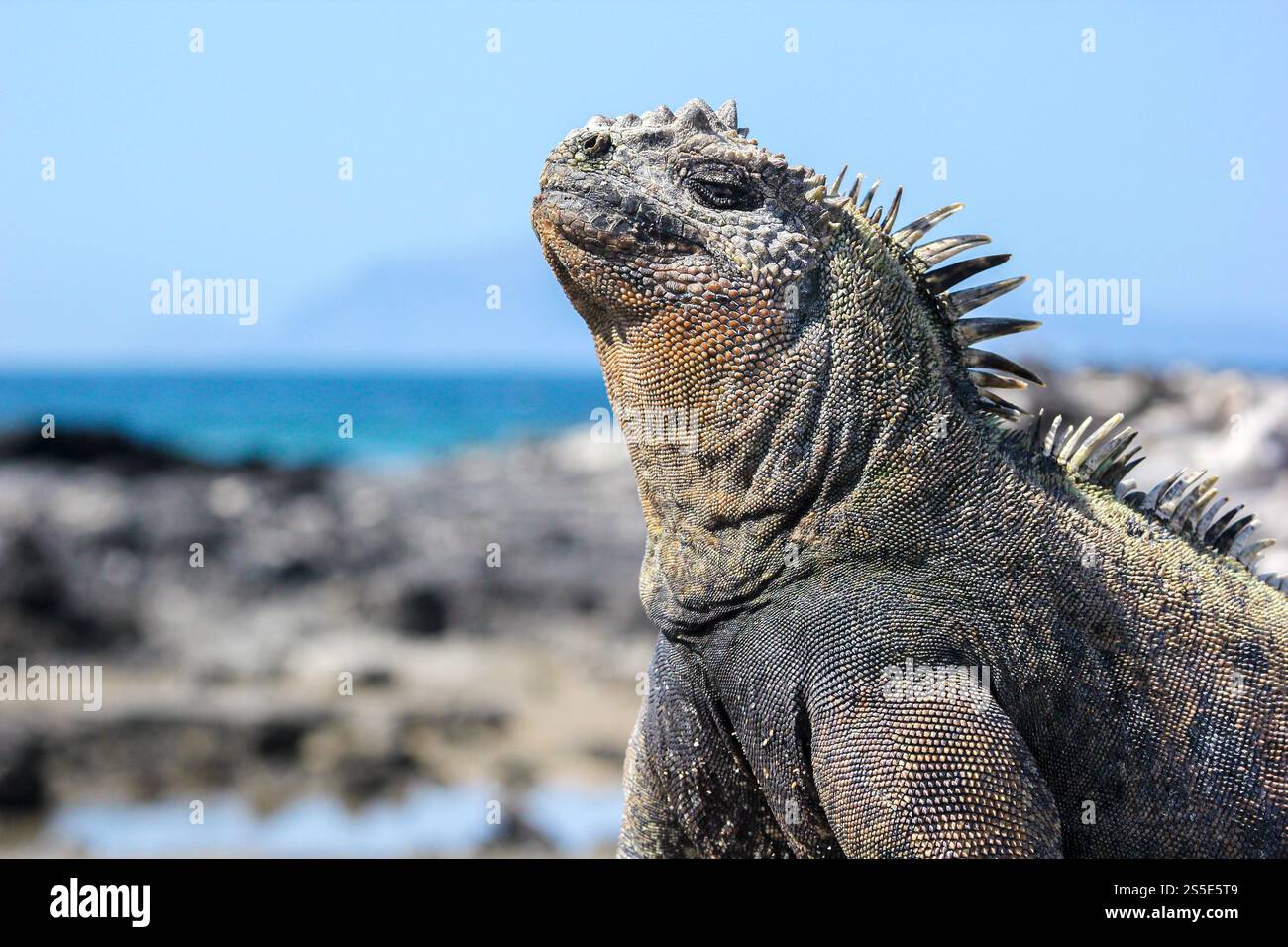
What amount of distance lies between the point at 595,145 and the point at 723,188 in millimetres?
388

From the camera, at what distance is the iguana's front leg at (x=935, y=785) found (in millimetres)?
3479

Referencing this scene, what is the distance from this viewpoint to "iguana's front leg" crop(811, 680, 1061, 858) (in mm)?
3479

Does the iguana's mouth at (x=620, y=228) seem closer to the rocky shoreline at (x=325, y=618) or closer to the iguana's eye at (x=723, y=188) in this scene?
the iguana's eye at (x=723, y=188)

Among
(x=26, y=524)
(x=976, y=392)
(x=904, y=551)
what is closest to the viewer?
(x=904, y=551)

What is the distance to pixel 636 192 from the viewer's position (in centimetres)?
381

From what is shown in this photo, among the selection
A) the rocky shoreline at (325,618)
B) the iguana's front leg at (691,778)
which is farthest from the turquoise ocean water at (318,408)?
the iguana's front leg at (691,778)

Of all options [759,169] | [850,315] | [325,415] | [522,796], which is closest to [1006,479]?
[850,315]

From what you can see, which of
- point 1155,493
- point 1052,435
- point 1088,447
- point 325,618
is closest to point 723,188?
point 1052,435

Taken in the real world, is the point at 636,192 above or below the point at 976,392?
above

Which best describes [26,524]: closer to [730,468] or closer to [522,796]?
[522,796]

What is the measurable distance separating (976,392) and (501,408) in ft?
222

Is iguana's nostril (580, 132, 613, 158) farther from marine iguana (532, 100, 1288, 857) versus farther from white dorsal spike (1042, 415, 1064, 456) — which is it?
→ white dorsal spike (1042, 415, 1064, 456)

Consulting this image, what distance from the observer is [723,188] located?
12.6 ft

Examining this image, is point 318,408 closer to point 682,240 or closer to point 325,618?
point 325,618
